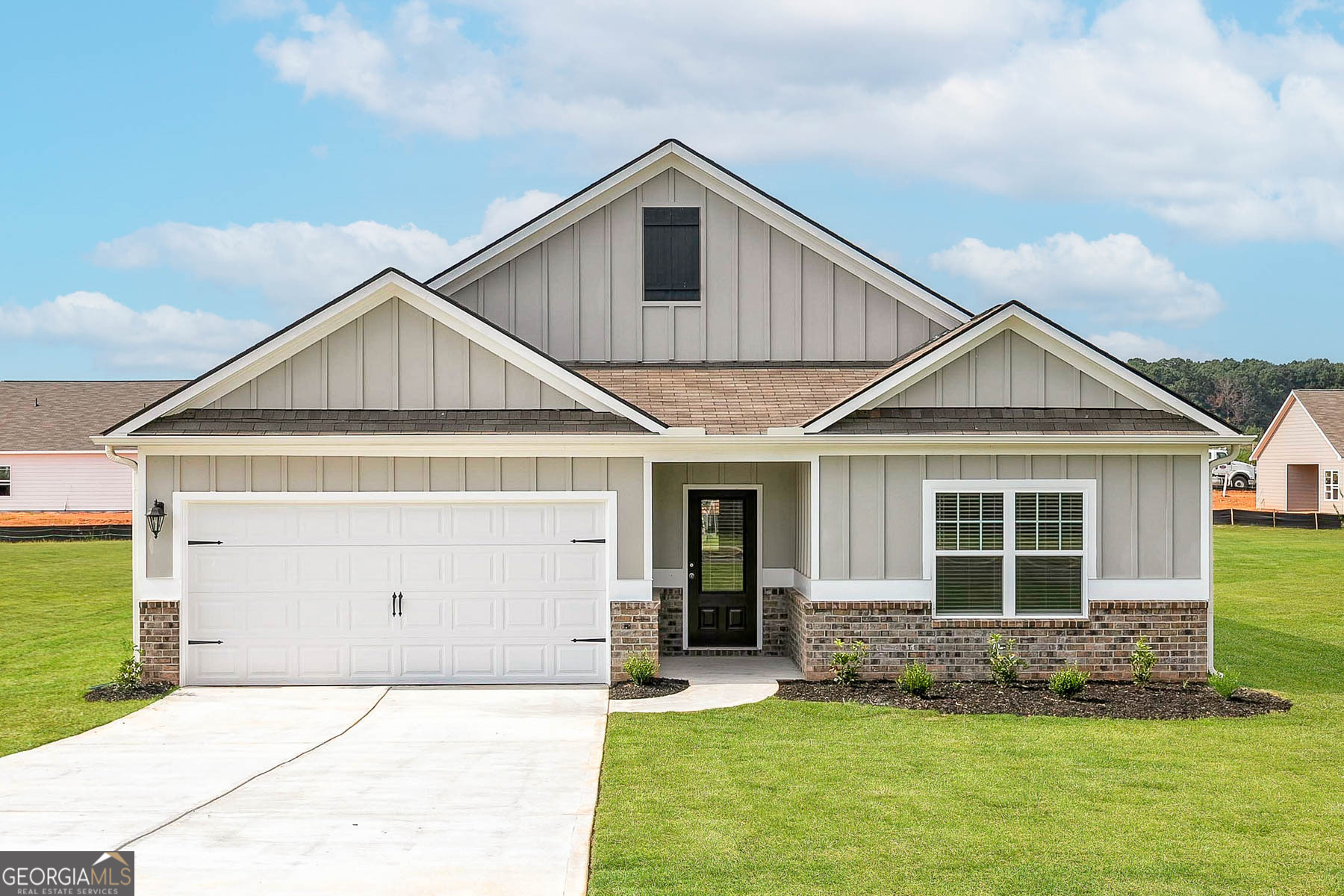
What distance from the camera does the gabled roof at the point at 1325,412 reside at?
42.6 m

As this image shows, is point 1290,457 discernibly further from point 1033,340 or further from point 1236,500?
point 1033,340

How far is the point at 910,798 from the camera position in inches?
303

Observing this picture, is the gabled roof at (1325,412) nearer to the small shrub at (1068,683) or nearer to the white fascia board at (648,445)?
the white fascia board at (648,445)

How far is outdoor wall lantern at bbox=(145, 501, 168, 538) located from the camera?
12.0 m

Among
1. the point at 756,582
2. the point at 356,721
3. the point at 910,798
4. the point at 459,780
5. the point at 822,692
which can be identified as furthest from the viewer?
the point at 756,582

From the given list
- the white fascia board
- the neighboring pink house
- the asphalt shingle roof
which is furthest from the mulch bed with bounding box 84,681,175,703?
the asphalt shingle roof

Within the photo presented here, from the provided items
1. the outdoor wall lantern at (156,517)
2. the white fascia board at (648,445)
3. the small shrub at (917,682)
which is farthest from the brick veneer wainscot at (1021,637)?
the outdoor wall lantern at (156,517)

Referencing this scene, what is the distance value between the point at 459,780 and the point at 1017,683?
691 cm

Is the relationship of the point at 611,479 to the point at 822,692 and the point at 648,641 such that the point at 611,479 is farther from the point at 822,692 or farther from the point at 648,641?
the point at 822,692

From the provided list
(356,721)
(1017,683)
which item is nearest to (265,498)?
(356,721)

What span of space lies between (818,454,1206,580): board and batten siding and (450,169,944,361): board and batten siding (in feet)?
10.8

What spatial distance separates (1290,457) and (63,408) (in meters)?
53.1

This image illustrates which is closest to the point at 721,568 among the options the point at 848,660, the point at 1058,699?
the point at 848,660

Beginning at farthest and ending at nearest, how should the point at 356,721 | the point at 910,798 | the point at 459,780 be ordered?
the point at 356,721 < the point at 459,780 < the point at 910,798
